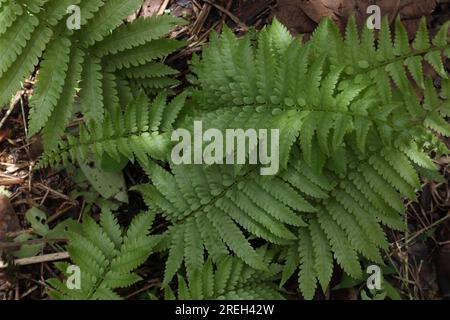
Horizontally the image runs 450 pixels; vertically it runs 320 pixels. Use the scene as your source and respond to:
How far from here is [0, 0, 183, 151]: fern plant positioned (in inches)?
115

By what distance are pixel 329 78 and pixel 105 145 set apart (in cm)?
136

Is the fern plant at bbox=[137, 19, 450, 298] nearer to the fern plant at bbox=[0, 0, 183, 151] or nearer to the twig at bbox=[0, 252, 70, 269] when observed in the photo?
the fern plant at bbox=[0, 0, 183, 151]

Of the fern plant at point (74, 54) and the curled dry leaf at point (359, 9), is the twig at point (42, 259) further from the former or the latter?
the curled dry leaf at point (359, 9)

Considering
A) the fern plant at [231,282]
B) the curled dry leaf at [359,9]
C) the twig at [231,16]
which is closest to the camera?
the fern plant at [231,282]

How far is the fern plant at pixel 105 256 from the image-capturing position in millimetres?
2881

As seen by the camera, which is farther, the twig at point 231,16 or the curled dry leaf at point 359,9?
the twig at point 231,16

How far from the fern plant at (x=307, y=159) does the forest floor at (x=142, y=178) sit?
1.36 feet

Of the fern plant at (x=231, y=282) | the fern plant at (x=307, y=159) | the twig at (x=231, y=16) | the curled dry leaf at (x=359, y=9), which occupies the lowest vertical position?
the fern plant at (x=231, y=282)

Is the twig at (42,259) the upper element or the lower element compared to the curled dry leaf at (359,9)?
lower

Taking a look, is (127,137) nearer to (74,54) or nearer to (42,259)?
(74,54)

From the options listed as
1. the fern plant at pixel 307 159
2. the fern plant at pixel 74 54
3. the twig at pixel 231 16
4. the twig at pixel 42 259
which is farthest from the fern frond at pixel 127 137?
the twig at pixel 231 16

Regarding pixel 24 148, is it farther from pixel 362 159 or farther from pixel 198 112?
pixel 362 159
